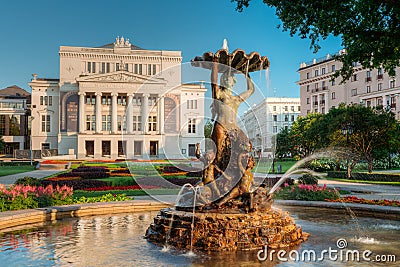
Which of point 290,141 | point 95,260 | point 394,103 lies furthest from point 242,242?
point 394,103

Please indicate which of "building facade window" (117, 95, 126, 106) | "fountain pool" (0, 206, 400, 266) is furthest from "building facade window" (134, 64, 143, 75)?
"fountain pool" (0, 206, 400, 266)

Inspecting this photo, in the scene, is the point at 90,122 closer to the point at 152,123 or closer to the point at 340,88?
the point at 152,123

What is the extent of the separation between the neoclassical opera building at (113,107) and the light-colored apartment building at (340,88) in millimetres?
23606

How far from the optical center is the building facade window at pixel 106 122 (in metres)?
82.6

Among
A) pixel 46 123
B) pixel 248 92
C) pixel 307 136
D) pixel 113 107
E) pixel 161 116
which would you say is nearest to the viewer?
pixel 248 92

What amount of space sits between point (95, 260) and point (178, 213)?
2300mm

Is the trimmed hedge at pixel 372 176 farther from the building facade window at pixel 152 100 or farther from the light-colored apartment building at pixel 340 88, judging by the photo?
the building facade window at pixel 152 100

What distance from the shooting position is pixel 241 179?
10.3 meters

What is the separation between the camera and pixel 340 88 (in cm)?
8050

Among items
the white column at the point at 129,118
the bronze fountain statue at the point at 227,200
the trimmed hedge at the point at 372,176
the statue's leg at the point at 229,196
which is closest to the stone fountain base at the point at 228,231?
the bronze fountain statue at the point at 227,200

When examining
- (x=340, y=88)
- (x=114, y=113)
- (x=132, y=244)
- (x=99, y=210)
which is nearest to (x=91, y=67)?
(x=114, y=113)

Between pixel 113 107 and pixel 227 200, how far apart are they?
73017 mm

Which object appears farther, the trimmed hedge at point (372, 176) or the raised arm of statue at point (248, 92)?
the trimmed hedge at point (372, 176)

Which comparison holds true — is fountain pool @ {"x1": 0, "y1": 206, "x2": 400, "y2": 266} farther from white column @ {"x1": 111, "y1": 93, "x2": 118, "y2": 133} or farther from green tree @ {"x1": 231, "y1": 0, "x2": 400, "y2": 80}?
white column @ {"x1": 111, "y1": 93, "x2": 118, "y2": 133}
